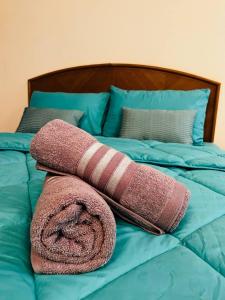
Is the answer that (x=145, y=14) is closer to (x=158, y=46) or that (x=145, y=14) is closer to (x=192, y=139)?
(x=158, y=46)

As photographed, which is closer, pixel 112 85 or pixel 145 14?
pixel 145 14

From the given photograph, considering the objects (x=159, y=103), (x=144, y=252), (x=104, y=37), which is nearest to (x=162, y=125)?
(x=159, y=103)

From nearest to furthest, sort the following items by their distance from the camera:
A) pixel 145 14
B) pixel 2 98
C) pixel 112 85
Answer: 1. pixel 145 14
2. pixel 112 85
3. pixel 2 98

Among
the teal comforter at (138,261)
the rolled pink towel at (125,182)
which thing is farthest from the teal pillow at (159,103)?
the rolled pink towel at (125,182)

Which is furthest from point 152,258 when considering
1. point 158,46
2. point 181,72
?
point 158,46

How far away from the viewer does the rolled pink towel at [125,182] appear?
2.44 ft

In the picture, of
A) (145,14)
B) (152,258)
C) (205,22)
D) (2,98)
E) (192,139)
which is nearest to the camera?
(152,258)

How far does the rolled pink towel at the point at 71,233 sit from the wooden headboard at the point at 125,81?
1.76 m

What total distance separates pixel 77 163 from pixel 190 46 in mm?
1737

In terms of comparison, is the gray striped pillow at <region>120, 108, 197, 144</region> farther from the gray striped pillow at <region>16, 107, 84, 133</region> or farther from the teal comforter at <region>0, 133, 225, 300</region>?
the teal comforter at <region>0, 133, 225, 300</region>

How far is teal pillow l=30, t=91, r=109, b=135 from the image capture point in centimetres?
212

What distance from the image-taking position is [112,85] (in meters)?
2.36

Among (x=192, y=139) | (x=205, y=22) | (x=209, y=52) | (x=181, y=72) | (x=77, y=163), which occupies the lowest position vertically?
(x=192, y=139)

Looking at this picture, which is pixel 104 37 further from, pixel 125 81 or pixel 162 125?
pixel 162 125
